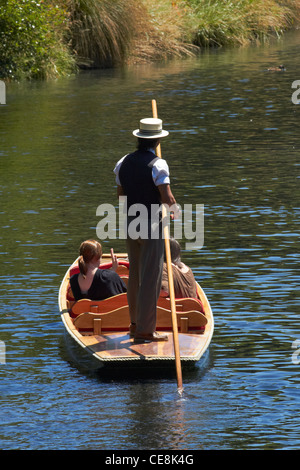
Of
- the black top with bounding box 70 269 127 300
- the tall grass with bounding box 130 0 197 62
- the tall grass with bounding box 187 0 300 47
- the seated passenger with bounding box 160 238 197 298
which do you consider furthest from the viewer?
the tall grass with bounding box 187 0 300 47

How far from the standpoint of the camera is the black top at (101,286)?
1109cm

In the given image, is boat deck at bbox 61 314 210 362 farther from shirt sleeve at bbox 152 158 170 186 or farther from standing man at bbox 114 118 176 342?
shirt sleeve at bbox 152 158 170 186

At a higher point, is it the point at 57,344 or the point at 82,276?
the point at 82,276

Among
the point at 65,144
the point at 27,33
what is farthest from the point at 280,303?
the point at 27,33

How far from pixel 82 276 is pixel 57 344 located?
80 cm

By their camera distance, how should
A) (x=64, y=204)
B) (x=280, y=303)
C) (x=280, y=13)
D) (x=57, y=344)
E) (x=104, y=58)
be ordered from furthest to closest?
1. (x=280, y=13)
2. (x=104, y=58)
3. (x=64, y=204)
4. (x=280, y=303)
5. (x=57, y=344)

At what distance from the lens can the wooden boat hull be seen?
9695 mm

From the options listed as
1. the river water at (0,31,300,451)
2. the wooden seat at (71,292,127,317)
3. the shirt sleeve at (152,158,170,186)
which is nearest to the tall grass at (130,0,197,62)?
the river water at (0,31,300,451)

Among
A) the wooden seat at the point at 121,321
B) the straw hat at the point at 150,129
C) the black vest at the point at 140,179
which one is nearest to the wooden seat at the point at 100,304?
the wooden seat at the point at 121,321

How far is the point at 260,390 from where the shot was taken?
946 cm

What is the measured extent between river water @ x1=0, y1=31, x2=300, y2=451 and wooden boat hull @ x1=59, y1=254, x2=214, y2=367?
0.74ft

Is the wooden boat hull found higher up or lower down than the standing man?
lower down

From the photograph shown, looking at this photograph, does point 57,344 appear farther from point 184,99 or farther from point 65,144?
point 184,99

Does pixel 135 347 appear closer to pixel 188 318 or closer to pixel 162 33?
pixel 188 318
